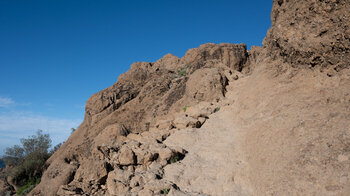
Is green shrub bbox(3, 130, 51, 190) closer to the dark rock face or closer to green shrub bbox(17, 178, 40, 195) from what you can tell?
green shrub bbox(17, 178, 40, 195)

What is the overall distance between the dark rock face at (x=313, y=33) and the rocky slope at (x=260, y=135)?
0.09 ft

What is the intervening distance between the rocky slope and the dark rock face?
0.03 meters

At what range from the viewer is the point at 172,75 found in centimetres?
1350

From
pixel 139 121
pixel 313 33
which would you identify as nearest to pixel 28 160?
pixel 139 121

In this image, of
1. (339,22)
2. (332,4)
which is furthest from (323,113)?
(332,4)

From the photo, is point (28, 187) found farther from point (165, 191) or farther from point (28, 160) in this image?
point (165, 191)

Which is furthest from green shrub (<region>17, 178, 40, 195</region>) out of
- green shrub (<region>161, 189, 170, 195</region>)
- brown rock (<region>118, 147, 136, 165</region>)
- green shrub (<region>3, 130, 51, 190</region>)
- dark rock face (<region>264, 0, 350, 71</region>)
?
dark rock face (<region>264, 0, 350, 71</region>)

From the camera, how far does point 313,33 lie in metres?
6.90

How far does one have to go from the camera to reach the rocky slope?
5.15 m

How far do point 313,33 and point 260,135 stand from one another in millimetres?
3466

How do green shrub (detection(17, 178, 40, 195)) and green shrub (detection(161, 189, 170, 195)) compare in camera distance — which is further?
green shrub (detection(17, 178, 40, 195))

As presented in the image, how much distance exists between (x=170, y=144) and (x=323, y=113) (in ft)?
16.3

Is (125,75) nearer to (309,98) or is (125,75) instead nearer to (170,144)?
(170,144)

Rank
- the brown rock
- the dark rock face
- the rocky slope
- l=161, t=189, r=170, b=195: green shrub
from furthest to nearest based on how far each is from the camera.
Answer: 1. the brown rock
2. the dark rock face
3. l=161, t=189, r=170, b=195: green shrub
4. the rocky slope
